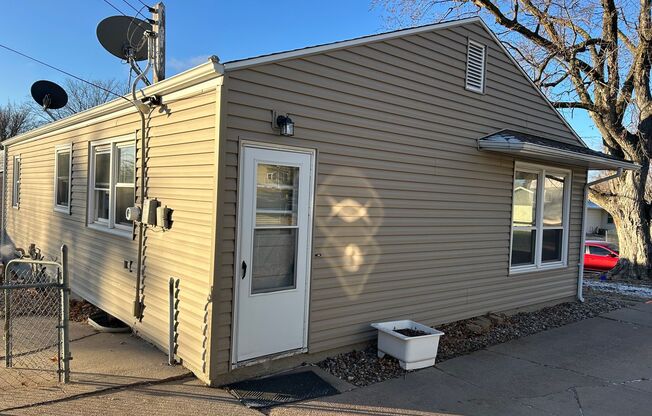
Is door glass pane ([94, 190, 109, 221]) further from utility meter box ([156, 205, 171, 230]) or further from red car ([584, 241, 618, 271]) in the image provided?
red car ([584, 241, 618, 271])

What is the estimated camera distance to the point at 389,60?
530 cm

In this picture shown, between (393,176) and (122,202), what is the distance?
350 cm

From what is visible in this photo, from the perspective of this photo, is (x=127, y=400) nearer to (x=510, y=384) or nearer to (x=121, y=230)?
(x=121, y=230)

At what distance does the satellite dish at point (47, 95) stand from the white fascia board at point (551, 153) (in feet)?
22.2

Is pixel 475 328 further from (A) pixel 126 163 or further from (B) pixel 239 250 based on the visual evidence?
(A) pixel 126 163

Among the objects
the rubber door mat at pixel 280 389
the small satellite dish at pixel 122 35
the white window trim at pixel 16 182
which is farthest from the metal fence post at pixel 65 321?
the white window trim at pixel 16 182

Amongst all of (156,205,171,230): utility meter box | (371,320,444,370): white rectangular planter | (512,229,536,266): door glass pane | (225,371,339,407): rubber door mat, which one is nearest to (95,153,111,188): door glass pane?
(156,205,171,230): utility meter box

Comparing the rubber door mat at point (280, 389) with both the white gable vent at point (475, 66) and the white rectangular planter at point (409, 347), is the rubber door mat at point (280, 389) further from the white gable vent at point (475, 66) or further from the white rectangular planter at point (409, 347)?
the white gable vent at point (475, 66)

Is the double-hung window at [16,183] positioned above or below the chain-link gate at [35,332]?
above

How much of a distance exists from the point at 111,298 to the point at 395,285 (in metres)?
3.65

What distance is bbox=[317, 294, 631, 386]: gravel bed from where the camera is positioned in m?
4.67

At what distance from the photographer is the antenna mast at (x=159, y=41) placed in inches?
226

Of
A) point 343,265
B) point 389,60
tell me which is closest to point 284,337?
point 343,265

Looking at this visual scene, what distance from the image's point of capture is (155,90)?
4.88 metres
